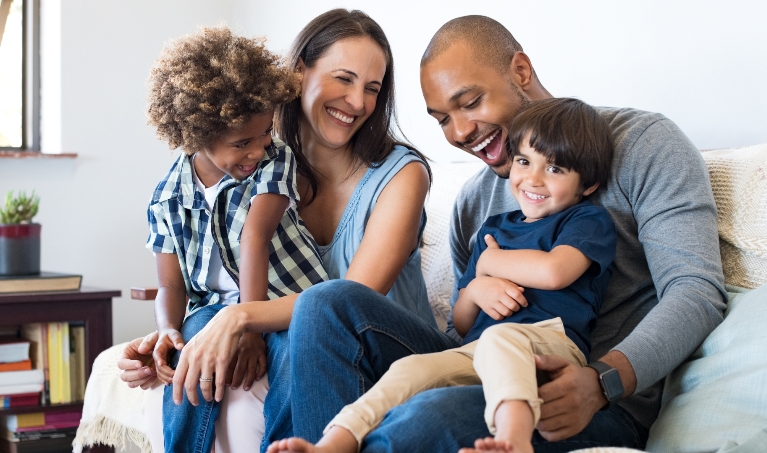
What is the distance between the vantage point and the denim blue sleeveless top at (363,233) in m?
1.66

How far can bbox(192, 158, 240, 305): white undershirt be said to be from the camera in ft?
5.20

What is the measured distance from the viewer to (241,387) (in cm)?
140

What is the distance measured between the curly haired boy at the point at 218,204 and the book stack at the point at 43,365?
1080mm

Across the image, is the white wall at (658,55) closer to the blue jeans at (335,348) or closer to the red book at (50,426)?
the blue jeans at (335,348)

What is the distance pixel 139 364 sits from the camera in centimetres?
152

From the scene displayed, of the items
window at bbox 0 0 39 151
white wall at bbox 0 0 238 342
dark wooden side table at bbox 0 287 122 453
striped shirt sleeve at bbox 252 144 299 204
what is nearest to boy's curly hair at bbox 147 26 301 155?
striped shirt sleeve at bbox 252 144 299 204

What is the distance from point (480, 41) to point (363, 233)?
454 mm

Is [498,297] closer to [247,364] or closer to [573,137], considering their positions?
[573,137]

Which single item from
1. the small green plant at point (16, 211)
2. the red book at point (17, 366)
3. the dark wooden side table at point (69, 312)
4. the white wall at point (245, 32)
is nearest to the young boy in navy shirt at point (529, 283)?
the white wall at point (245, 32)

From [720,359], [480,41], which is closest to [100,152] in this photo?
[480,41]

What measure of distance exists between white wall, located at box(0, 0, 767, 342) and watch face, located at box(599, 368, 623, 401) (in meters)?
0.87

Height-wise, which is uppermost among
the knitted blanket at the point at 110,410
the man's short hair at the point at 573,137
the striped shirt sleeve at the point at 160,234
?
the man's short hair at the point at 573,137

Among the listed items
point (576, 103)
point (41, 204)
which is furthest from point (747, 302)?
point (41, 204)

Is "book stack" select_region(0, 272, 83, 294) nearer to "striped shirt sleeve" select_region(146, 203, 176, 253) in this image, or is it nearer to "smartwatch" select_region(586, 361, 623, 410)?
"striped shirt sleeve" select_region(146, 203, 176, 253)
